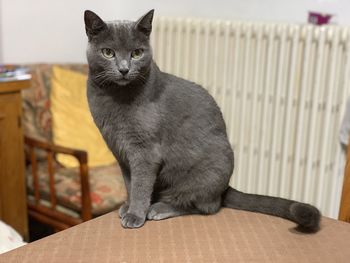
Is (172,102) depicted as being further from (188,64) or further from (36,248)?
(188,64)

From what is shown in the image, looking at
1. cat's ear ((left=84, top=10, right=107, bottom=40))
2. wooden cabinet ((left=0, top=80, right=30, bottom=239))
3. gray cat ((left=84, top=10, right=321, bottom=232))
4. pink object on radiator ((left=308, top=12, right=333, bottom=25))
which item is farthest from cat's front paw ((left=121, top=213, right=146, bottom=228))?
pink object on radiator ((left=308, top=12, right=333, bottom=25))

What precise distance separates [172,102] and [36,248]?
41 centimetres

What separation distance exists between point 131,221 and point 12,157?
3.70 feet

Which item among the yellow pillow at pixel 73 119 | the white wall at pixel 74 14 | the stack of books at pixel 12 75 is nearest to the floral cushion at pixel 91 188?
the yellow pillow at pixel 73 119

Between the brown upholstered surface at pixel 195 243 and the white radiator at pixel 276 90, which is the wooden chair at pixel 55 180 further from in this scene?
the brown upholstered surface at pixel 195 243

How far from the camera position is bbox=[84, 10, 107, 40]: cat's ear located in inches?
36.4

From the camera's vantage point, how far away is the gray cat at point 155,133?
961 mm

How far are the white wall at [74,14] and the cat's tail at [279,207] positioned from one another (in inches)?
54.9

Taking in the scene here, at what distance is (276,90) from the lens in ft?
7.29

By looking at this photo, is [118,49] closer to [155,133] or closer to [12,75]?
[155,133]

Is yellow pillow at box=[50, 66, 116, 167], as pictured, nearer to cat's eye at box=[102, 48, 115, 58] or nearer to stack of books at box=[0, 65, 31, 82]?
stack of books at box=[0, 65, 31, 82]

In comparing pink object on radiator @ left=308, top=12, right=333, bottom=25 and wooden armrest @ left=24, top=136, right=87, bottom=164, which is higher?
pink object on radiator @ left=308, top=12, right=333, bottom=25

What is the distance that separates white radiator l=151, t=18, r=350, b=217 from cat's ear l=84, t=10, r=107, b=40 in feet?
4.48

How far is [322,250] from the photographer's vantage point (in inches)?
36.4
